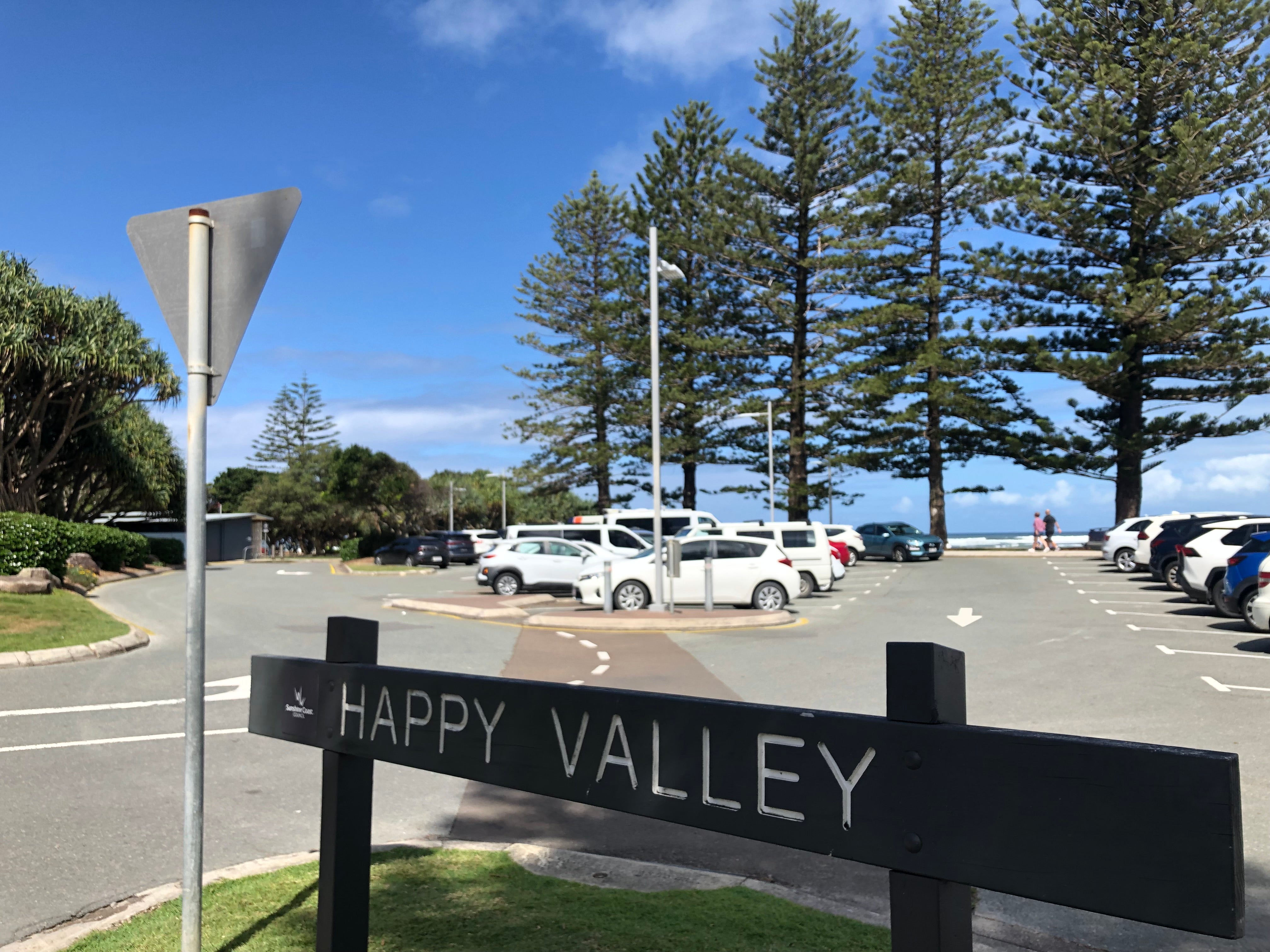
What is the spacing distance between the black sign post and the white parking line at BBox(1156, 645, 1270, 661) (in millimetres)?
12500

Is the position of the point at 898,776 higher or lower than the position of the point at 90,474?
lower

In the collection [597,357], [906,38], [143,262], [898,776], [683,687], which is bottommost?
[683,687]

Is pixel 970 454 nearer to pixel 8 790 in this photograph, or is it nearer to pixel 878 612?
pixel 878 612

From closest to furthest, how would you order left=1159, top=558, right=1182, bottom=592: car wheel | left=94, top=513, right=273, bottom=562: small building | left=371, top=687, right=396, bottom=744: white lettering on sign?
left=371, top=687, right=396, bottom=744: white lettering on sign < left=1159, top=558, right=1182, bottom=592: car wheel < left=94, top=513, right=273, bottom=562: small building

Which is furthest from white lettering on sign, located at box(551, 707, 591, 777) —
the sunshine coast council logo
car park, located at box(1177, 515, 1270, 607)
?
car park, located at box(1177, 515, 1270, 607)

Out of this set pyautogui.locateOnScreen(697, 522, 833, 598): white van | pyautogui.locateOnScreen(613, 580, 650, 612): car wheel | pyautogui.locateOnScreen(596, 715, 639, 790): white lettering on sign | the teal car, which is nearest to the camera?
pyautogui.locateOnScreen(596, 715, 639, 790): white lettering on sign

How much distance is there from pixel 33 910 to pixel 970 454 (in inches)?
1694

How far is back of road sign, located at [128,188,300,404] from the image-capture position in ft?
11.5

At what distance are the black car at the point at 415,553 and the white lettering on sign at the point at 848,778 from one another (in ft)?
146

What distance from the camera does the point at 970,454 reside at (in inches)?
1716

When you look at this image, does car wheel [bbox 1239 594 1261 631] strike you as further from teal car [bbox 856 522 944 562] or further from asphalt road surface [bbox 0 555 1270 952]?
teal car [bbox 856 522 944 562]

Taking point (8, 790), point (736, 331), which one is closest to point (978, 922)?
point (8, 790)

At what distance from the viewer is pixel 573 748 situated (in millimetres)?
2305

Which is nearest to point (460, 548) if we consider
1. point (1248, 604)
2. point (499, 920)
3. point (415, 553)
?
point (415, 553)
